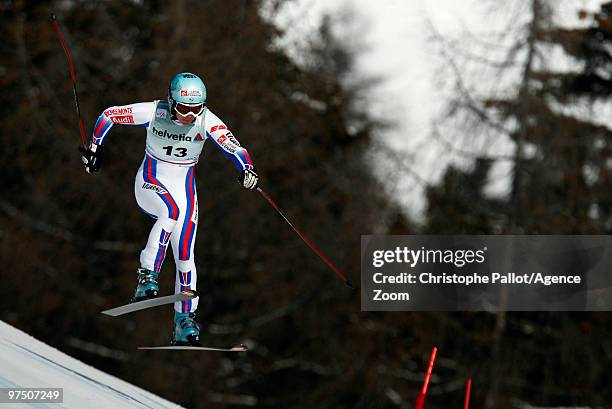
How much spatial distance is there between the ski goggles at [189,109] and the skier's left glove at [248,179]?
1.64 ft

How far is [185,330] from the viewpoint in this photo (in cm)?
692

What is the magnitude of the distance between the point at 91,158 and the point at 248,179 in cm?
90

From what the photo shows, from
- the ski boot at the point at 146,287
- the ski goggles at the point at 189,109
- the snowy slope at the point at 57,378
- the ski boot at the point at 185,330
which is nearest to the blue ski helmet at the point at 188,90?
the ski goggles at the point at 189,109

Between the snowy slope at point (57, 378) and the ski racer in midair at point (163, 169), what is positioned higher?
the ski racer in midair at point (163, 169)

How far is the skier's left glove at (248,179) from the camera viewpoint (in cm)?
682

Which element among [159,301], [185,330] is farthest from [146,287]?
[185,330]

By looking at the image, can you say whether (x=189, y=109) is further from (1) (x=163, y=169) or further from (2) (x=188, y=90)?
(1) (x=163, y=169)

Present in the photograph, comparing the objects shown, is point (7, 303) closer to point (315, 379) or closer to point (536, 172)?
point (315, 379)

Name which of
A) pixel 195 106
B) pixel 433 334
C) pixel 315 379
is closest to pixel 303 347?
pixel 315 379

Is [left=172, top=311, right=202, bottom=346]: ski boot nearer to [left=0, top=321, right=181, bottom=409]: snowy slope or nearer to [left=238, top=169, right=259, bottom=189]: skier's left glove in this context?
[left=238, top=169, right=259, bottom=189]: skier's left glove

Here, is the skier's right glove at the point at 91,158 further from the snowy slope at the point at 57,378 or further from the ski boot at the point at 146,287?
the snowy slope at the point at 57,378

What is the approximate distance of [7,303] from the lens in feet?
92.8

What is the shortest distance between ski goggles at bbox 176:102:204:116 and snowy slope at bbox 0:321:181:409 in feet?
6.33

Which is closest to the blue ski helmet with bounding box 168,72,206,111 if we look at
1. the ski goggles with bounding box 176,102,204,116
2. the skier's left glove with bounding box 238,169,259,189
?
the ski goggles with bounding box 176,102,204,116
